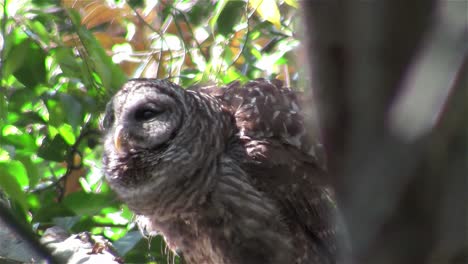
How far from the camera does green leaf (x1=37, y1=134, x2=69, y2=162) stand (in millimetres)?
2660

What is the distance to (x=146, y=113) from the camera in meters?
2.81

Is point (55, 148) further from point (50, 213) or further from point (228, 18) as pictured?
point (228, 18)

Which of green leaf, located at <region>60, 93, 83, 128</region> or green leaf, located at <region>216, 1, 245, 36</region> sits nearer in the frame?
green leaf, located at <region>60, 93, 83, 128</region>

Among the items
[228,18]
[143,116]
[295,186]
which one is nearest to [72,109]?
[143,116]

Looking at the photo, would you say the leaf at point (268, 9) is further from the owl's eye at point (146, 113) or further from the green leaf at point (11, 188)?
the green leaf at point (11, 188)

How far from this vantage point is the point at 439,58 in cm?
39

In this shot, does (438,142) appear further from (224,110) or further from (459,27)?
(224,110)

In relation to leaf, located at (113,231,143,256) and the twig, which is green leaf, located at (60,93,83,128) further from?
the twig

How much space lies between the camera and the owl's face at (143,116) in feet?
8.98

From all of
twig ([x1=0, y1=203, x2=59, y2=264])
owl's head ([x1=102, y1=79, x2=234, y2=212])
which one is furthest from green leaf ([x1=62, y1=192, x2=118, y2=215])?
twig ([x1=0, y1=203, x2=59, y2=264])

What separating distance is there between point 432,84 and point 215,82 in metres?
2.79

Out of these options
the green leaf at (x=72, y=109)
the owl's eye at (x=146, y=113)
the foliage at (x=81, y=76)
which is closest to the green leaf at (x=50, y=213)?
the foliage at (x=81, y=76)

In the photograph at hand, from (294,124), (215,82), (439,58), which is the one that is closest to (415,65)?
(439,58)

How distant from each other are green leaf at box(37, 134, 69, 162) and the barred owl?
189 mm
